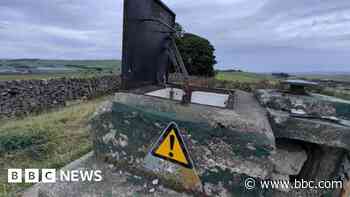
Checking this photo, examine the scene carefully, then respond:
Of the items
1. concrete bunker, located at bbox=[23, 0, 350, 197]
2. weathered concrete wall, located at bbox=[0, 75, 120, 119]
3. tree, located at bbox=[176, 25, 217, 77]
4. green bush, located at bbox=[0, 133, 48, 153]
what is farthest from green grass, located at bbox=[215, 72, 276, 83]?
weathered concrete wall, located at bbox=[0, 75, 120, 119]

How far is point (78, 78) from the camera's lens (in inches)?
398

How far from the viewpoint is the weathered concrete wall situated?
23.0ft

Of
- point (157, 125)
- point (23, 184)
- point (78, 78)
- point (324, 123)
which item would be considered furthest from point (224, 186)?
point (78, 78)

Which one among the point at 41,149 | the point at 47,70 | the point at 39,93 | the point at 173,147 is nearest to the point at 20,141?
the point at 41,149

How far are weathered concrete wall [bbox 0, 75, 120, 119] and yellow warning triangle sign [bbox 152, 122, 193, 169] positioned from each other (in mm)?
7985

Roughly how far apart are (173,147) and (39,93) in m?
8.76

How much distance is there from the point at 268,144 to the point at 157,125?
0.82 meters

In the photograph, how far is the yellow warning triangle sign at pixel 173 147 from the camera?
1.46 metres

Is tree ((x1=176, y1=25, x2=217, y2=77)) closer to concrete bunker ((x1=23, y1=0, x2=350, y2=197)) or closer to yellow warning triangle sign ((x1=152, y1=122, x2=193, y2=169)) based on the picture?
concrete bunker ((x1=23, y1=0, x2=350, y2=197))

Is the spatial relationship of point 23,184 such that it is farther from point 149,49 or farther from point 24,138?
point 149,49

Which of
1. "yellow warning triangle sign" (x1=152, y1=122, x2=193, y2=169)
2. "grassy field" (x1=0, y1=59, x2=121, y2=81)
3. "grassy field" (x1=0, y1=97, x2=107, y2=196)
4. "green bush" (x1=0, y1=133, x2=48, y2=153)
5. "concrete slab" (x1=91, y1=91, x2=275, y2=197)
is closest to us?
"concrete slab" (x1=91, y1=91, x2=275, y2=197)

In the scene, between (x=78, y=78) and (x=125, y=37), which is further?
(x=78, y=78)

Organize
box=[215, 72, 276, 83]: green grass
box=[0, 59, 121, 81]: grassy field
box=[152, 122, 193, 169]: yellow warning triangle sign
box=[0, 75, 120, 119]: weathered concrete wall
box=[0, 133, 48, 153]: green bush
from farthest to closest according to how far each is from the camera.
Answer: box=[215, 72, 276, 83]: green grass < box=[0, 59, 121, 81]: grassy field < box=[0, 75, 120, 119]: weathered concrete wall < box=[0, 133, 48, 153]: green bush < box=[152, 122, 193, 169]: yellow warning triangle sign

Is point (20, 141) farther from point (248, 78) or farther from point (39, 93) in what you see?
point (248, 78)
